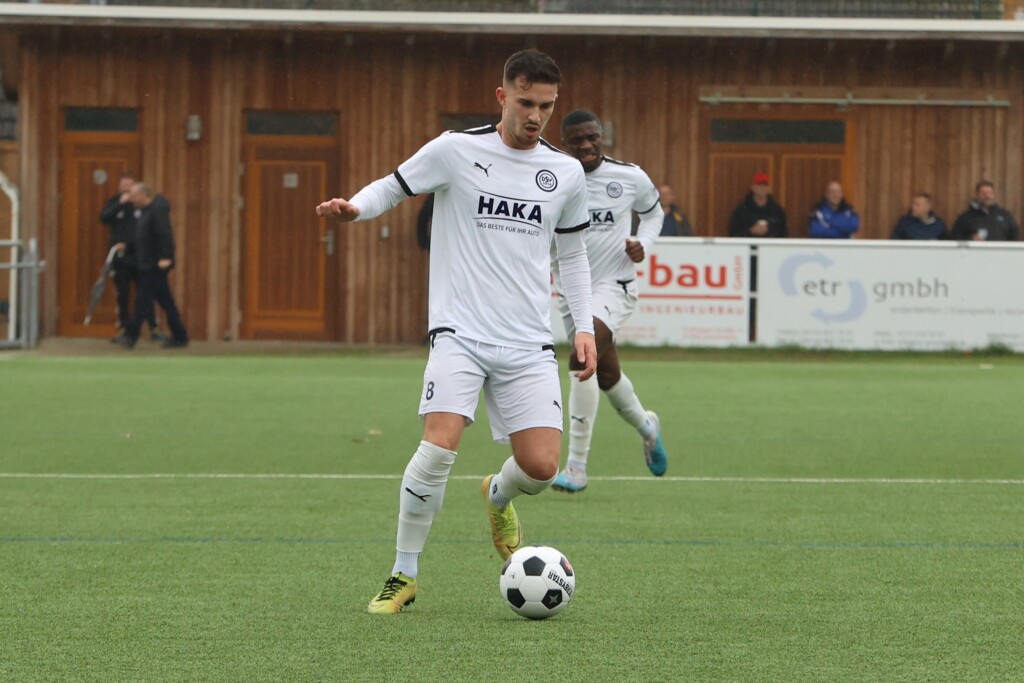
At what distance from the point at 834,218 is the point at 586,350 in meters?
17.6

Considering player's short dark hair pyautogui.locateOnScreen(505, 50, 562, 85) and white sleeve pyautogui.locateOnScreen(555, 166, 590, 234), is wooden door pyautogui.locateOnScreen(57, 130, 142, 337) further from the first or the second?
player's short dark hair pyautogui.locateOnScreen(505, 50, 562, 85)

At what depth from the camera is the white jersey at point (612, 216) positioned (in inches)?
409

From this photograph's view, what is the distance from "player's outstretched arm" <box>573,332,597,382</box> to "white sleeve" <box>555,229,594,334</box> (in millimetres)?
50

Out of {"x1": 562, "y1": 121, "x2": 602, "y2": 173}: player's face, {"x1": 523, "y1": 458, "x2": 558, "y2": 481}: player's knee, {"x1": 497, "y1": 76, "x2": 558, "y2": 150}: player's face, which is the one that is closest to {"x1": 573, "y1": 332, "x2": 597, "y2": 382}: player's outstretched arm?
{"x1": 523, "y1": 458, "x2": 558, "y2": 481}: player's knee

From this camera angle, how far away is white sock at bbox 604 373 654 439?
1029 centimetres

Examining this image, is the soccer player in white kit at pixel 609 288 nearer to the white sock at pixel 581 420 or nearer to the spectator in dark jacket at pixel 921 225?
the white sock at pixel 581 420

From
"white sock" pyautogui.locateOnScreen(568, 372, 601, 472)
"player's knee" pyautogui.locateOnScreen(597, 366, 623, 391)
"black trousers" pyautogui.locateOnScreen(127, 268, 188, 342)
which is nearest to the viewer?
"white sock" pyautogui.locateOnScreen(568, 372, 601, 472)

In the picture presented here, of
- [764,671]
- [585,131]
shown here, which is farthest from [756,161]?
[764,671]

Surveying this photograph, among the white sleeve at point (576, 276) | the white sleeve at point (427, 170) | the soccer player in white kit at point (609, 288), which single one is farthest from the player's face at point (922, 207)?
the white sleeve at point (427, 170)

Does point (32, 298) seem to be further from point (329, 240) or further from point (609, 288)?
point (609, 288)

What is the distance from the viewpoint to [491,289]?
21.2 feet

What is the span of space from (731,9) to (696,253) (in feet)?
20.5

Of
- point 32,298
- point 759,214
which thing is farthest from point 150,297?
point 759,214

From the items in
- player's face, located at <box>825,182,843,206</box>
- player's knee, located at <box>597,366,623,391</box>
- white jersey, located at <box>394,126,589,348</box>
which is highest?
player's face, located at <box>825,182,843,206</box>
